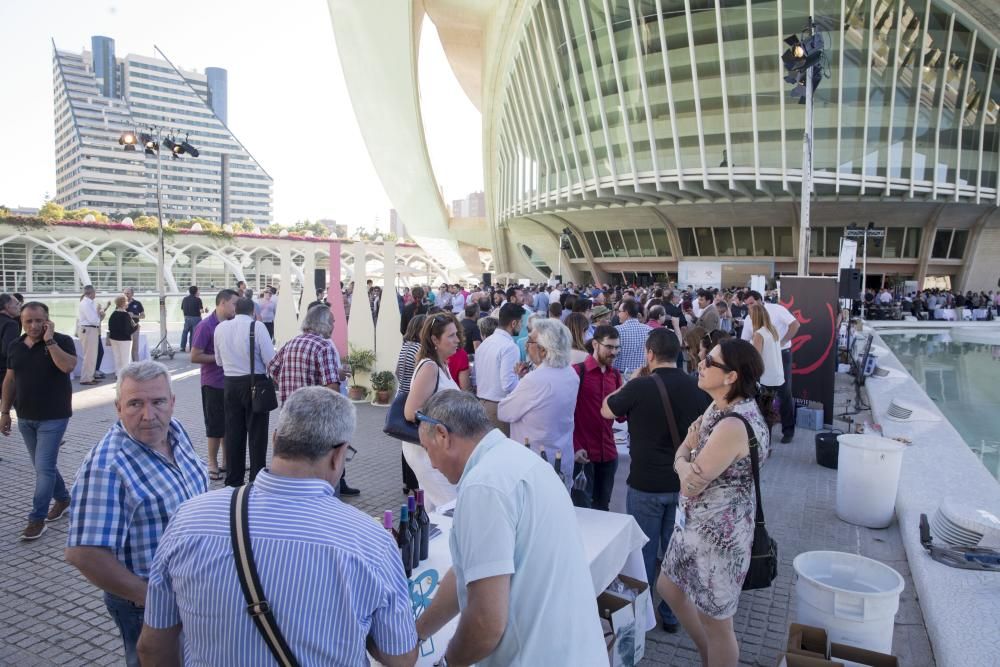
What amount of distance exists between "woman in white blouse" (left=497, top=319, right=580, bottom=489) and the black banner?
628cm

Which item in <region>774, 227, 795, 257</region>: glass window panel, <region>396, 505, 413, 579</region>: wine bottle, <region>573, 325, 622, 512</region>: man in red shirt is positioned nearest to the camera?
<region>396, 505, 413, 579</region>: wine bottle

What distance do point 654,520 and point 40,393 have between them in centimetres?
475

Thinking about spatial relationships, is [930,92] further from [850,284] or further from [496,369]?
[496,369]

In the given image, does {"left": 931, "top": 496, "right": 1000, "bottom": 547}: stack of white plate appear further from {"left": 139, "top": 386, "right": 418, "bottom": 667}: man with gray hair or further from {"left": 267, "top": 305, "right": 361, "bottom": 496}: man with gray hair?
{"left": 267, "top": 305, "right": 361, "bottom": 496}: man with gray hair

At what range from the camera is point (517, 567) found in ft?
5.84

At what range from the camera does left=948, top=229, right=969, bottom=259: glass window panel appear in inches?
1436

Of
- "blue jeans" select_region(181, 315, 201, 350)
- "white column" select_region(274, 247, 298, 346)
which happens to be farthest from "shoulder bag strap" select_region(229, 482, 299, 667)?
"blue jeans" select_region(181, 315, 201, 350)

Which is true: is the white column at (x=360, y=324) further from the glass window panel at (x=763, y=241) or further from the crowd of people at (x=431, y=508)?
the glass window panel at (x=763, y=241)

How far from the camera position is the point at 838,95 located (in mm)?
29281

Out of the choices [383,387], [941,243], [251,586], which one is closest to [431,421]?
[251,586]

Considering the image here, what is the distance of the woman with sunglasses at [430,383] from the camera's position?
4.12m

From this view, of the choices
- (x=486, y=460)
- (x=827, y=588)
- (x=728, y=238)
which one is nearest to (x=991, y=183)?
(x=728, y=238)

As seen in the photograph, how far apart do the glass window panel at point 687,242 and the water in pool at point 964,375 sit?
57.2 ft

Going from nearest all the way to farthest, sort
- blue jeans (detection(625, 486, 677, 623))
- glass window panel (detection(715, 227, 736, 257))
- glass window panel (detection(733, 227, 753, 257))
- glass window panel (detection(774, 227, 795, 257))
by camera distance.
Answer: blue jeans (detection(625, 486, 677, 623)), glass window panel (detection(774, 227, 795, 257)), glass window panel (detection(733, 227, 753, 257)), glass window panel (detection(715, 227, 736, 257))
